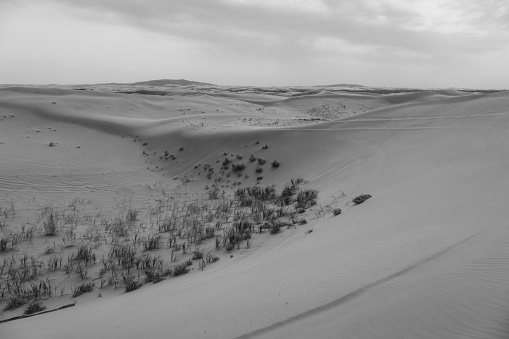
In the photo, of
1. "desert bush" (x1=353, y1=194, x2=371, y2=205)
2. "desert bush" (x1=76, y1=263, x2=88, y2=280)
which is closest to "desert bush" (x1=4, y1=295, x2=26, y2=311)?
"desert bush" (x1=76, y1=263, x2=88, y2=280)

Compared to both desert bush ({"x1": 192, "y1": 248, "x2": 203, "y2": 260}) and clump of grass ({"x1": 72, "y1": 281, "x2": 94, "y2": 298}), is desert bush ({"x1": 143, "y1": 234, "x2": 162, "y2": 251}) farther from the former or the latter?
clump of grass ({"x1": 72, "y1": 281, "x2": 94, "y2": 298})

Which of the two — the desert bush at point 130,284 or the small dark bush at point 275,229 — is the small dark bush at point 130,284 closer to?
the desert bush at point 130,284

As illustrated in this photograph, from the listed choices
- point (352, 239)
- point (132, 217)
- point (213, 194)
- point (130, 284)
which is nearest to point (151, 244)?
point (130, 284)

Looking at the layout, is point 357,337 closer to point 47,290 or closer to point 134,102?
point 47,290

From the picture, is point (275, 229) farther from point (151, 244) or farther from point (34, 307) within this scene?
point (34, 307)

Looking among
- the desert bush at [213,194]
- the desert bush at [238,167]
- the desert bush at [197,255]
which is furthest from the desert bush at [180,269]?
the desert bush at [238,167]

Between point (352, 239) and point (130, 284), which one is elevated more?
point (352, 239)
